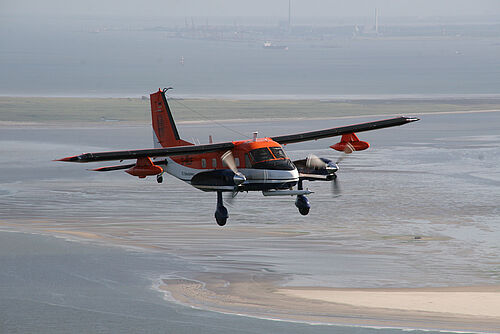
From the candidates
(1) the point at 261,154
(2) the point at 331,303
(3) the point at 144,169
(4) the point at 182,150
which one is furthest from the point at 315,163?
(2) the point at 331,303

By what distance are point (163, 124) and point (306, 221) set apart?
49.1 m

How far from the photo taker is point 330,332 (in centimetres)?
9175

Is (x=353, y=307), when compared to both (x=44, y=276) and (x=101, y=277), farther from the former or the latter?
(x=44, y=276)

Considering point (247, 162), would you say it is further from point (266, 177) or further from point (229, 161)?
point (266, 177)

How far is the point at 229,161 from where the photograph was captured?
207 ft

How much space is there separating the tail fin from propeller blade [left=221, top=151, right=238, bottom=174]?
457 inches

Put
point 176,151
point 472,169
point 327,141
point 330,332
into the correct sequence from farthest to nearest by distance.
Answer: point 327,141
point 472,169
point 330,332
point 176,151

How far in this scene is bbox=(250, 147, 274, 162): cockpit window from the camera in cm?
6153

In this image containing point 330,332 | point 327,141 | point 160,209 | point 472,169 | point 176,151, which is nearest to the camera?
point 176,151

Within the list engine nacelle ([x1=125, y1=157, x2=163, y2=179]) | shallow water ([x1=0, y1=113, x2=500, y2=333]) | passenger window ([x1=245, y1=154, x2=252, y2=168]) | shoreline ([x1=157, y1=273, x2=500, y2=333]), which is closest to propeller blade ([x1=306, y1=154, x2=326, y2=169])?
passenger window ([x1=245, y1=154, x2=252, y2=168])

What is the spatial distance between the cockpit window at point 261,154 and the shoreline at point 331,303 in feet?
119

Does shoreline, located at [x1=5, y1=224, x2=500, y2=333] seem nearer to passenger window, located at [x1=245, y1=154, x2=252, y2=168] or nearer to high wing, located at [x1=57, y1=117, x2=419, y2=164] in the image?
high wing, located at [x1=57, y1=117, x2=419, y2=164]

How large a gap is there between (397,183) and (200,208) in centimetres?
3343

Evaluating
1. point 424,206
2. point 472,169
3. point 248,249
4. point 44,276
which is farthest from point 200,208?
point 472,169
